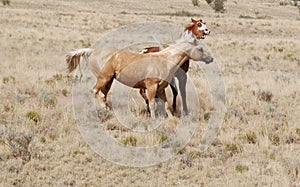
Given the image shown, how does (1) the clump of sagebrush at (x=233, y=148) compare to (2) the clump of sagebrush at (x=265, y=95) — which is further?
(2) the clump of sagebrush at (x=265, y=95)

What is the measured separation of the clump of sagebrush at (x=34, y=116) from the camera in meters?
9.19

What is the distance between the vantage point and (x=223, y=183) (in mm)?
6582

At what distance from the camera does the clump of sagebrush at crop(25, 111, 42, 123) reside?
9188 mm

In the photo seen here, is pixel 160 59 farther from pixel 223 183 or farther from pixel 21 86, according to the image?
pixel 21 86

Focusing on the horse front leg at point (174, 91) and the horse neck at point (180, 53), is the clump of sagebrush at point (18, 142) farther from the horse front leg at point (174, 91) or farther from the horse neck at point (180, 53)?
the horse front leg at point (174, 91)

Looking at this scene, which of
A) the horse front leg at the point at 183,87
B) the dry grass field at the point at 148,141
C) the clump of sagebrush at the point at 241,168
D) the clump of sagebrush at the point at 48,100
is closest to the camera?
the dry grass field at the point at 148,141

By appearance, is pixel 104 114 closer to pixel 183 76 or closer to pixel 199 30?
pixel 183 76

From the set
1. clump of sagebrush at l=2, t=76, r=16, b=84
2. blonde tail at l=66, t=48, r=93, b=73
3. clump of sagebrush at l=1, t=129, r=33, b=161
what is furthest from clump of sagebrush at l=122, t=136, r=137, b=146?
clump of sagebrush at l=2, t=76, r=16, b=84

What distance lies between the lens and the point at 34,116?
9.30m

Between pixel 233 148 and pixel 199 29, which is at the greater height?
pixel 199 29

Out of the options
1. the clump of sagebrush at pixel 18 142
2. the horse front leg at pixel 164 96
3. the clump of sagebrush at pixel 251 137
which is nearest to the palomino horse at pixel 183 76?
the horse front leg at pixel 164 96

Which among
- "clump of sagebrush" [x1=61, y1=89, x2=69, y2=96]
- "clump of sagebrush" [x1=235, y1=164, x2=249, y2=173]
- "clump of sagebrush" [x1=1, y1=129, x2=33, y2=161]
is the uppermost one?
"clump of sagebrush" [x1=1, y1=129, x2=33, y2=161]

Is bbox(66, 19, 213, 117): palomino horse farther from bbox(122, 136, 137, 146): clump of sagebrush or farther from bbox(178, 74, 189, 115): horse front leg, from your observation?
bbox(122, 136, 137, 146): clump of sagebrush

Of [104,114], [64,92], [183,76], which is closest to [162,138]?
[104,114]
